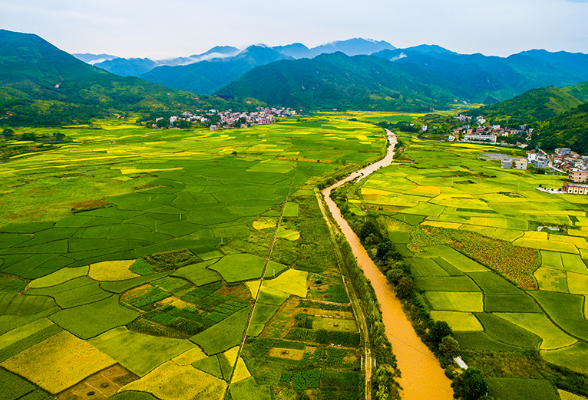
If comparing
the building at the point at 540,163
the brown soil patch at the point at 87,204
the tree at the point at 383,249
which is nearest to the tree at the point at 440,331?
the tree at the point at 383,249

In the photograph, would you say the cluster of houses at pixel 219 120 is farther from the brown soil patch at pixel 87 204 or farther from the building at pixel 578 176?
the building at pixel 578 176

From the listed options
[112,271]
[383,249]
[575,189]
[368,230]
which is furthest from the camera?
[575,189]

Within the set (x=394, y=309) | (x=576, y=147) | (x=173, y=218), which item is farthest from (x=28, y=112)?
(x=576, y=147)

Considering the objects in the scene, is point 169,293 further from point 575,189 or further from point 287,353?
point 575,189

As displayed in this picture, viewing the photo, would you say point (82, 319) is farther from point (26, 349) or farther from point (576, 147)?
point (576, 147)

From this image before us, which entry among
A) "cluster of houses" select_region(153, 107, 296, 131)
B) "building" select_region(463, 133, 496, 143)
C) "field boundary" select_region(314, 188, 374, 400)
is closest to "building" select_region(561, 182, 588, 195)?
"field boundary" select_region(314, 188, 374, 400)

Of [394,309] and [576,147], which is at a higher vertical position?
[576,147]

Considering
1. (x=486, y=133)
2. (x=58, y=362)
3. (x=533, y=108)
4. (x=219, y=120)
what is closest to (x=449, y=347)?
(x=58, y=362)
